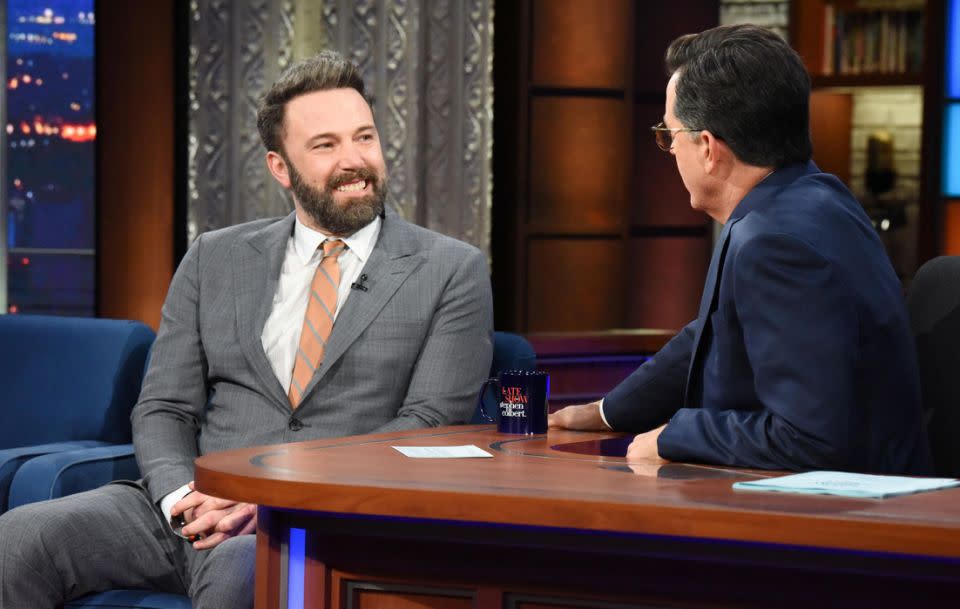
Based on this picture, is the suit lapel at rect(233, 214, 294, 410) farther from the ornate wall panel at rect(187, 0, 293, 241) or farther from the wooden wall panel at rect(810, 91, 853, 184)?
the wooden wall panel at rect(810, 91, 853, 184)

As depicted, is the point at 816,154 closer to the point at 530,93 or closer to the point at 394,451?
the point at 530,93

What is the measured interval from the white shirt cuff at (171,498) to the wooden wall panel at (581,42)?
120 inches

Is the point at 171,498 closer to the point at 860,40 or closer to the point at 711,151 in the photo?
the point at 711,151

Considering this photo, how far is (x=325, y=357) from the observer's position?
269cm

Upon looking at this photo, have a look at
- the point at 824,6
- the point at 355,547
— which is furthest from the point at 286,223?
the point at 824,6

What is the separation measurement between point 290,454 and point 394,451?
0.17 metres

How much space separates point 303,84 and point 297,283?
0.45 metres

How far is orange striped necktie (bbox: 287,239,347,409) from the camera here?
274 cm

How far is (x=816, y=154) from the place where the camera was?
22.4 ft

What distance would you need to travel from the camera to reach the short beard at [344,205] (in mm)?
2846

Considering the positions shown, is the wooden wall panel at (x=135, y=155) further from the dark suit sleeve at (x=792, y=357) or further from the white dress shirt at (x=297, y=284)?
the dark suit sleeve at (x=792, y=357)

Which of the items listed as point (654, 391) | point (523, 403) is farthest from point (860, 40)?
point (523, 403)

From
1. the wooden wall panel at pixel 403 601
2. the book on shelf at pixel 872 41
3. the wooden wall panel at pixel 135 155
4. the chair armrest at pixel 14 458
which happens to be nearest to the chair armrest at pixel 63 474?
the chair armrest at pixel 14 458

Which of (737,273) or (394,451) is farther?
(394,451)
